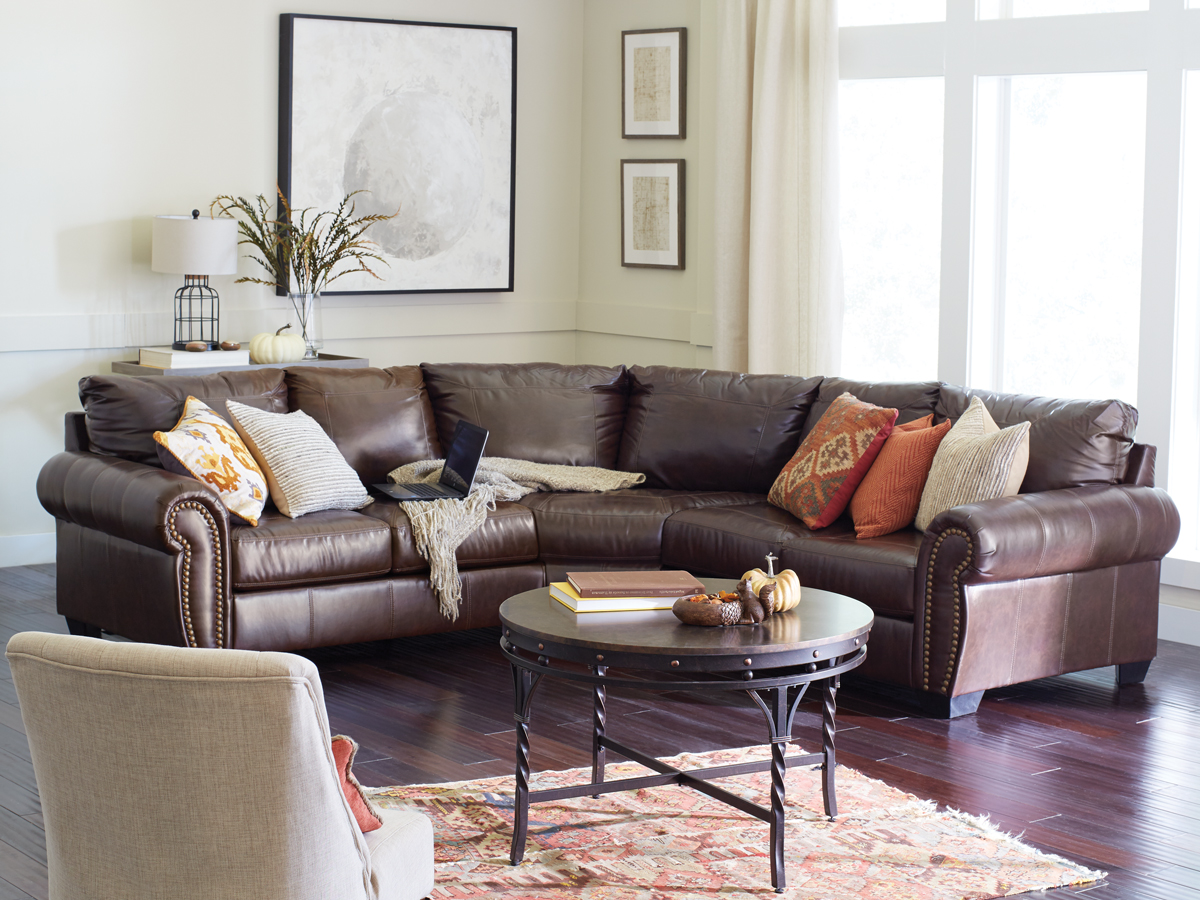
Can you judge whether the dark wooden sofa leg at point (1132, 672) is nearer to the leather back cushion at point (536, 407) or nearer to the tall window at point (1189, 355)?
the tall window at point (1189, 355)

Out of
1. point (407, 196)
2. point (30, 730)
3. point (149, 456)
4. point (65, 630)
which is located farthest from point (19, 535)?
point (30, 730)

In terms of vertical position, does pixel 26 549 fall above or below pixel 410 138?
below

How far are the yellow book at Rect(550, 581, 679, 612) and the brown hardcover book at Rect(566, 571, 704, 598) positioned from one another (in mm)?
11

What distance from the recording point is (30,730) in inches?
69.9

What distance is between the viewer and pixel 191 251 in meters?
5.52

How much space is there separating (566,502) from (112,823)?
3.07 m

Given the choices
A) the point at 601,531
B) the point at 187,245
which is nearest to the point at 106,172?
the point at 187,245

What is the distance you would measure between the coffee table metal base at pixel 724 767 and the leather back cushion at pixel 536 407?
6.86ft

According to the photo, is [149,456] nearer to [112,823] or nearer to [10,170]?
[10,170]

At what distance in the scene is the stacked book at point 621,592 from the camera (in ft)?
9.88

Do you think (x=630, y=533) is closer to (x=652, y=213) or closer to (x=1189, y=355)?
(x=1189, y=355)

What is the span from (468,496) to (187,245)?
5.96 feet

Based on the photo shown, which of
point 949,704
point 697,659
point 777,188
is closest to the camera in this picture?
point 697,659

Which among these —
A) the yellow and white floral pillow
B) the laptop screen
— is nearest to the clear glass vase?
the laptop screen
